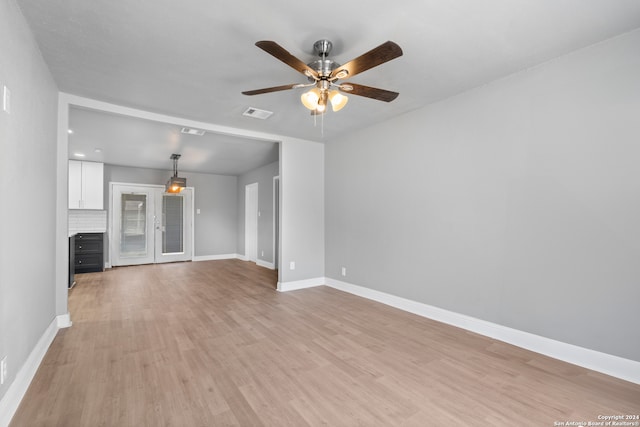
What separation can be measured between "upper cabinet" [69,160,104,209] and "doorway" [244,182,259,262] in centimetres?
329

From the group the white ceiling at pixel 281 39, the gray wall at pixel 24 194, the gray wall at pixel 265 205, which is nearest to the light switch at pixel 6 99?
the gray wall at pixel 24 194

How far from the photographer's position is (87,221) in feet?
21.8

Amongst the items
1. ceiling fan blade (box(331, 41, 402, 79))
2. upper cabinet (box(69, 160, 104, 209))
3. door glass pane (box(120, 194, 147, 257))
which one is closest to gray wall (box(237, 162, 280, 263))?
door glass pane (box(120, 194, 147, 257))

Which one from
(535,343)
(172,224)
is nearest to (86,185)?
(172,224)

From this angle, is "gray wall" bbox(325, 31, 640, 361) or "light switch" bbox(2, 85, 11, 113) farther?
"gray wall" bbox(325, 31, 640, 361)

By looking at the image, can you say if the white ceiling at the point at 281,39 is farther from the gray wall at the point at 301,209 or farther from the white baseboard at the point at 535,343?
the white baseboard at the point at 535,343

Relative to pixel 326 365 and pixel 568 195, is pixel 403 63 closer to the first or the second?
pixel 568 195

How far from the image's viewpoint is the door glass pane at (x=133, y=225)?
24.0 feet

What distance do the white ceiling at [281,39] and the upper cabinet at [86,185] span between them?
4.15m

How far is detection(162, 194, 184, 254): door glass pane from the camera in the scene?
783cm

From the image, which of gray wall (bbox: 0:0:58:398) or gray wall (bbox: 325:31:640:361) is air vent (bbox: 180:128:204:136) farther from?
gray wall (bbox: 325:31:640:361)

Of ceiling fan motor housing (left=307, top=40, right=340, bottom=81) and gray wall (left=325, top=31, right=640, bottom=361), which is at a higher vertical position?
ceiling fan motor housing (left=307, top=40, right=340, bottom=81)

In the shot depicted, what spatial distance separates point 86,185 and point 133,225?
1362mm

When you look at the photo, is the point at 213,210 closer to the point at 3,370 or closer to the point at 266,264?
the point at 266,264
